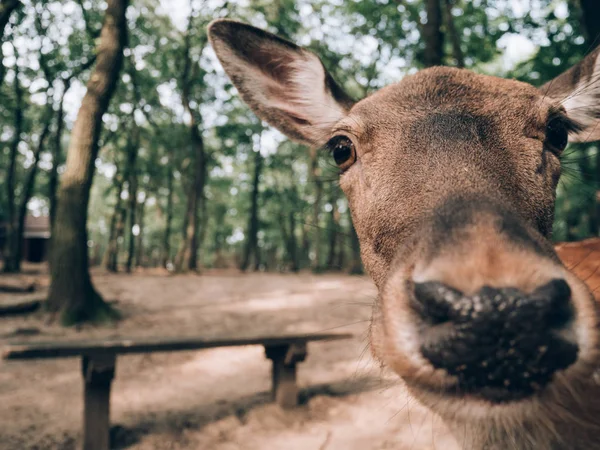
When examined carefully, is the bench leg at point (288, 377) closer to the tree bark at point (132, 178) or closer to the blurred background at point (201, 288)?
the blurred background at point (201, 288)

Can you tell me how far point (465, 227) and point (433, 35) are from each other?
835 centimetres

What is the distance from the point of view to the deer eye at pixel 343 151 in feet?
8.80

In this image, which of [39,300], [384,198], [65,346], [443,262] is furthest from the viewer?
[39,300]

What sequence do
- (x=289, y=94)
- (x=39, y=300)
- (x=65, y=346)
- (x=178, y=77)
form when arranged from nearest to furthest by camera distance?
(x=289, y=94)
(x=65, y=346)
(x=39, y=300)
(x=178, y=77)

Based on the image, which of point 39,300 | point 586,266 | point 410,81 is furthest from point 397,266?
point 39,300

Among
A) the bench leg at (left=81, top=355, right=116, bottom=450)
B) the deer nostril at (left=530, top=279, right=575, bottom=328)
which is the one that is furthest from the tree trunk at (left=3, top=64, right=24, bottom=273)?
the deer nostril at (left=530, top=279, right=575, bottom=328)

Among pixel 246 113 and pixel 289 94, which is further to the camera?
pixel 246 113

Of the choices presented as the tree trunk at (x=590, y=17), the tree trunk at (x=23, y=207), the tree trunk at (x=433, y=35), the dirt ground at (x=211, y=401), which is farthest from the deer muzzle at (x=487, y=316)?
the tree trunk at (x=23, y=207)

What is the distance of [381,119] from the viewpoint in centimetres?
250

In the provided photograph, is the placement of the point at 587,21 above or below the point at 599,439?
above

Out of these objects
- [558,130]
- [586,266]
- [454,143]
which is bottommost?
[586,266]

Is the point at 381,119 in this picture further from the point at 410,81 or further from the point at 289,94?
the point at 289,94

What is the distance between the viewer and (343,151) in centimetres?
272

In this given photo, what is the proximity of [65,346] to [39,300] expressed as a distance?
7.05m
